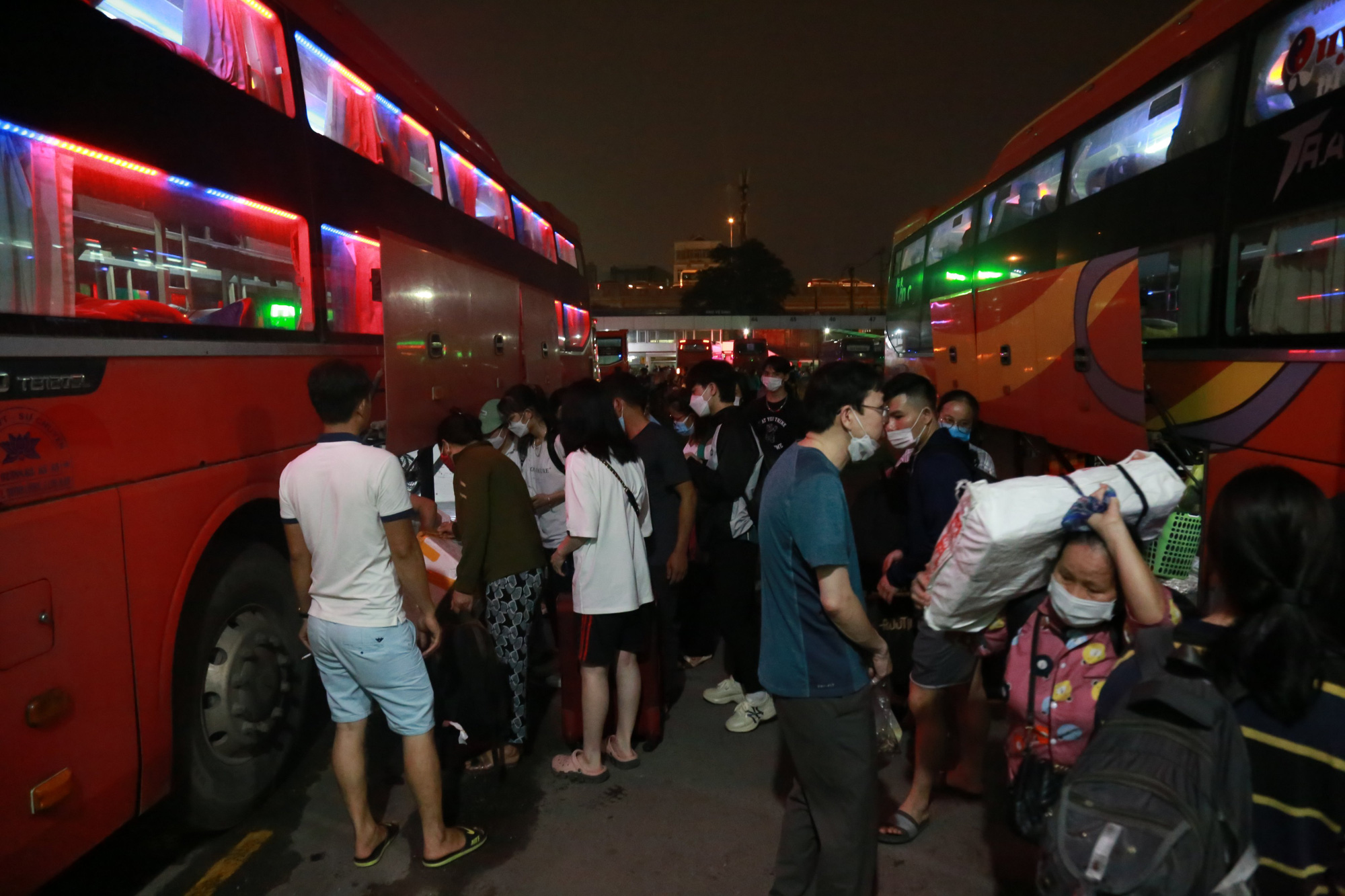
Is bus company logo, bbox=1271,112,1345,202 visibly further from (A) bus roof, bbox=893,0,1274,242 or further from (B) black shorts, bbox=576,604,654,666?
(B) black shorts, bbox=576,604,654,666

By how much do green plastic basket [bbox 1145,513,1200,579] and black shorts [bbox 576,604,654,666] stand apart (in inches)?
115

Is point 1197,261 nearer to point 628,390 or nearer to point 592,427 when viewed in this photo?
point 628,390

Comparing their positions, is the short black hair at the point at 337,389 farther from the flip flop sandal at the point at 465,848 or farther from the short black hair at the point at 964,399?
the short black hair at the point at 964,399

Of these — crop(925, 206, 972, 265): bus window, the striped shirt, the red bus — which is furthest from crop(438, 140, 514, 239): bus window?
the striped shirt

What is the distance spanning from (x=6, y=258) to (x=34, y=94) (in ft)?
1.97

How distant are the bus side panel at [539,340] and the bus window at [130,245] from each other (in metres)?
3.58

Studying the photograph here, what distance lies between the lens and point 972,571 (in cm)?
209

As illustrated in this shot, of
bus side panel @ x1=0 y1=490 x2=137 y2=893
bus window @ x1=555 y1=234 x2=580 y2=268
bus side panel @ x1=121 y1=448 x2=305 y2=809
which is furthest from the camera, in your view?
bus window @ x1=555 y1=234 x2=580 y2=268

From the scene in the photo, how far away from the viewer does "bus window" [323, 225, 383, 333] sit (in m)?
4.70

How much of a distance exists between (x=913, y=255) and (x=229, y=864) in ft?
38.3

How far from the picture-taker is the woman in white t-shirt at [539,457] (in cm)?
508

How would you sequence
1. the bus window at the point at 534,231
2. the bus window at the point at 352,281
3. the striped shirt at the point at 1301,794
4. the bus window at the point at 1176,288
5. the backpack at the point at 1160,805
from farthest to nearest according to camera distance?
the bus window at the point at 534,231, the bus window at the point at 352,281, the bus window at the point at 1176,288, the striped shirt at the point at 1301,794, the backpack at the point at 1160,805

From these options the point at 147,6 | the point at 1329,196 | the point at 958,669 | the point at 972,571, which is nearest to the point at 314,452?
the point at 147,6

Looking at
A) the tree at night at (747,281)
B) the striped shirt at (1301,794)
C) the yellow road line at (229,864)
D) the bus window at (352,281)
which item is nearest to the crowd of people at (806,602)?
the striped shirt at (1301,794)
